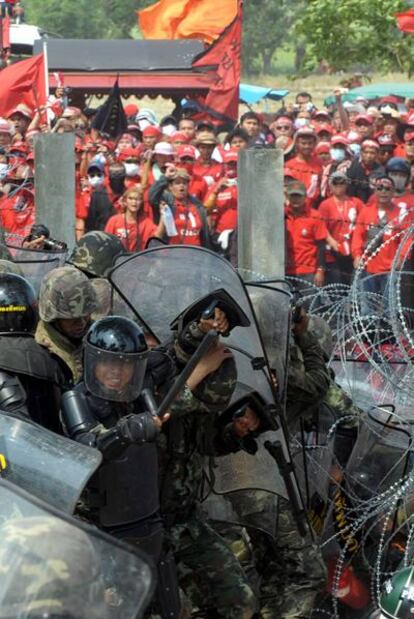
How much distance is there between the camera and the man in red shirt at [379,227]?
9773 millimetres

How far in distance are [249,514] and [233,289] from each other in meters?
1.04

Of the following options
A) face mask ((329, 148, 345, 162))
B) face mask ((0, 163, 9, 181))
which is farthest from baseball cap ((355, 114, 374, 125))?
face mask ((0, 163, 9, 181))

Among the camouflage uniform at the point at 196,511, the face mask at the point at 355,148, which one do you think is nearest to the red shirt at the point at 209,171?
the face mask at the point at 355,148

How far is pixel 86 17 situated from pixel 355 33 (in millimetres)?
24452

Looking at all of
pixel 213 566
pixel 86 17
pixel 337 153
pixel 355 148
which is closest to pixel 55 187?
pixel 213 566

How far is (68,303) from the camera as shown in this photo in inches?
217

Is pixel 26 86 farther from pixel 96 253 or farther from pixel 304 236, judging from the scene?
pixel 96 253

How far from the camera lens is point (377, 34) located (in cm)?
2225

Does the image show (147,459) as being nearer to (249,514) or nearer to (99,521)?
(99,521)

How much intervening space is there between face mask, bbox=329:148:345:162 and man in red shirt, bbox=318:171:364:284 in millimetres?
2147

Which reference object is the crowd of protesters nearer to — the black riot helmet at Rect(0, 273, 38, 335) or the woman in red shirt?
the woman in red shirt

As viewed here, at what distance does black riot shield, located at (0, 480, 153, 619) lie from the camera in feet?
8.77

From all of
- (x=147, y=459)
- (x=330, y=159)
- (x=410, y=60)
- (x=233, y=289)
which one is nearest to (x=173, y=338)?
(x=233, y=289)

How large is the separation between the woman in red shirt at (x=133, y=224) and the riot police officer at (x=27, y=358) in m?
4.55
